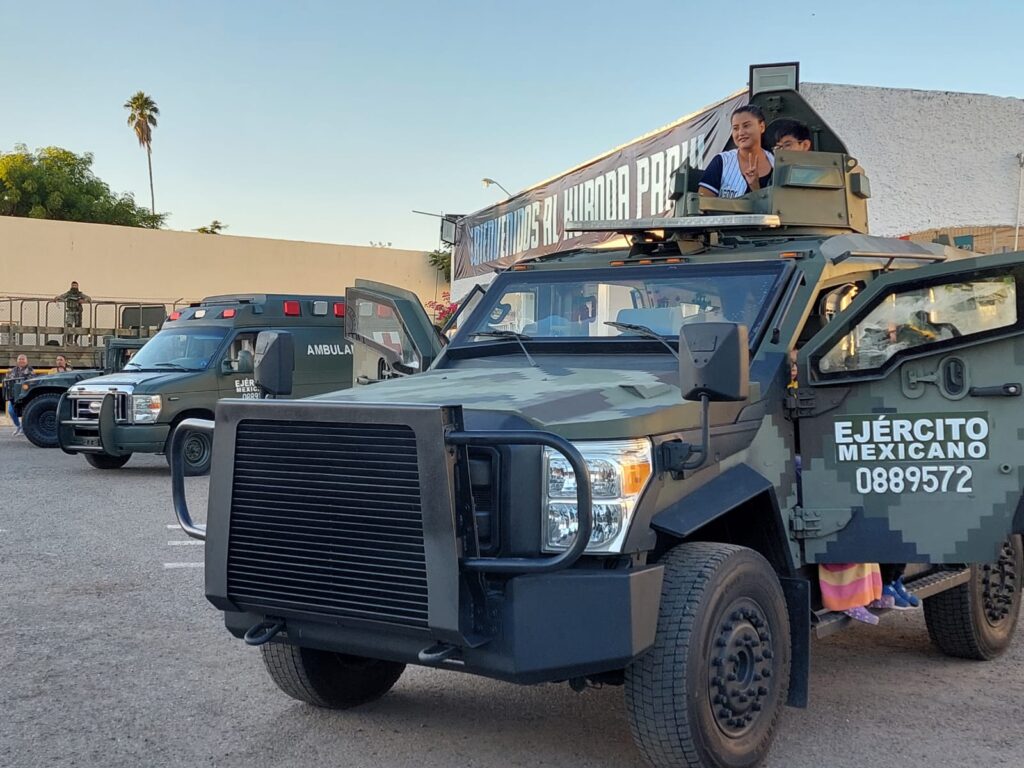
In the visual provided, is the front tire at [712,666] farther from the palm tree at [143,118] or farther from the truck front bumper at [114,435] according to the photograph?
the palm tree at [143,118]

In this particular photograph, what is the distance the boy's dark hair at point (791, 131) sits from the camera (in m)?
7.18

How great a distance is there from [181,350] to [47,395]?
438 centimetres

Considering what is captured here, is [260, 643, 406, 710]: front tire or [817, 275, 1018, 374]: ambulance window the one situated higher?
[817, 275, 1018, 374]: ambulance window

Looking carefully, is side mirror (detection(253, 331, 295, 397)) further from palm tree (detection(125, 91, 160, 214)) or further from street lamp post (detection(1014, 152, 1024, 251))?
palm tree (detection(125, 91, 160, 214))

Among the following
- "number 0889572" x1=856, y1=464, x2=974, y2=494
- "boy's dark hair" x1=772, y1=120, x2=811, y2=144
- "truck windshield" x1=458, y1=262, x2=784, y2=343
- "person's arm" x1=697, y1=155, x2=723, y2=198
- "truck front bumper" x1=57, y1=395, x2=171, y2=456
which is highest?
"boy's dark hair" x1=772, y1=120, x2=811, y2=144

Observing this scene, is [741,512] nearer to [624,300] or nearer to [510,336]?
[624,300]

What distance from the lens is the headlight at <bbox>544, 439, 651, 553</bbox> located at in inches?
146

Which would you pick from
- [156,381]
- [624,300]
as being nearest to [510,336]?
[624,300]

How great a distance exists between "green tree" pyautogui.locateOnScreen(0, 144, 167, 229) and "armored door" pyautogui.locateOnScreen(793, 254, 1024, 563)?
45.8 m

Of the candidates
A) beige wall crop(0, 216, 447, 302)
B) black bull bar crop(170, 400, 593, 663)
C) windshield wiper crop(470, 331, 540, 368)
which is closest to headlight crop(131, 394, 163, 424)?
windshield wiper crop(470, 331, 540, 368)

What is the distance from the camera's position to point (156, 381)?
1420 cm

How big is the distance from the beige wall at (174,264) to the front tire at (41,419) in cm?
1664

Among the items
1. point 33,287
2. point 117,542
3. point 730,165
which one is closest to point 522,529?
point 730,165

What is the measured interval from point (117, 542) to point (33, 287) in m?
27.1
